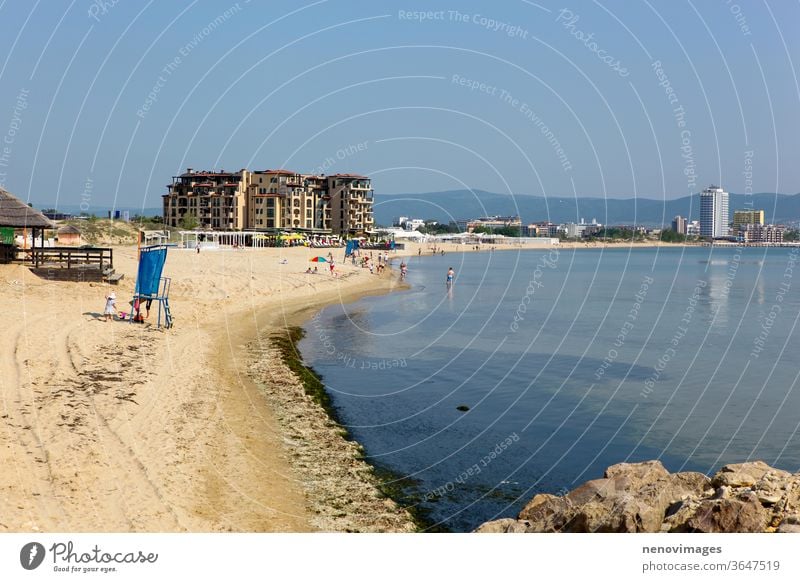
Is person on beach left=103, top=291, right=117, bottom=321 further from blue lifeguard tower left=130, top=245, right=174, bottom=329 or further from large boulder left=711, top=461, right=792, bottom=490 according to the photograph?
large boulder left=711, top=461, right=792, bottom=490

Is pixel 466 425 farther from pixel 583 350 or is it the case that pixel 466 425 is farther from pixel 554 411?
pixel 583 350

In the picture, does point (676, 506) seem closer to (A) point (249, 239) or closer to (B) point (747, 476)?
(B) point (747, 476)

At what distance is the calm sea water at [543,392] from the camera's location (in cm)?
1580

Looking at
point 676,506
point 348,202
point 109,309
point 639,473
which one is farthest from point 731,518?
point 348,202

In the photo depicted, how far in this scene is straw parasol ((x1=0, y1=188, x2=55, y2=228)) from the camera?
34.2 m

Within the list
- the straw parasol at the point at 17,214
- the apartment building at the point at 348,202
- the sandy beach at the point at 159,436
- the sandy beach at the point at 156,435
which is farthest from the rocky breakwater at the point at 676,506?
the apartment building at the point at 348,202

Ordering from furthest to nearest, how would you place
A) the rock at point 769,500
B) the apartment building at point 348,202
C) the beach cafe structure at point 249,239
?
the apartment building at point 348,202
the beach cafe structure at point 249,239
the rock at point 769,500

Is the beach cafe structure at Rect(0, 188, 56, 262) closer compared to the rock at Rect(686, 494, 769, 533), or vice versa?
the rock at Rect(686, 494, 769, 533)

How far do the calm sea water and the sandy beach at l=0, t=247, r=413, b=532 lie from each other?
5.48ft

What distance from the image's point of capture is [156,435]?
14695 millimetres

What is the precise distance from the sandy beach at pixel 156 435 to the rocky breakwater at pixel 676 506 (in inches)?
102

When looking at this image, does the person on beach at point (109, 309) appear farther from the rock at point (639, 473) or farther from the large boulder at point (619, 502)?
the rock at point (639, 473)

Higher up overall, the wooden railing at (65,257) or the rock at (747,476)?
the wooden railing at (65,257)

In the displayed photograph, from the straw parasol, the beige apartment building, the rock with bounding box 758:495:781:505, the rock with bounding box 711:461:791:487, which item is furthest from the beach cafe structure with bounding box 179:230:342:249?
the rock with bounding box 758:495:781:505
